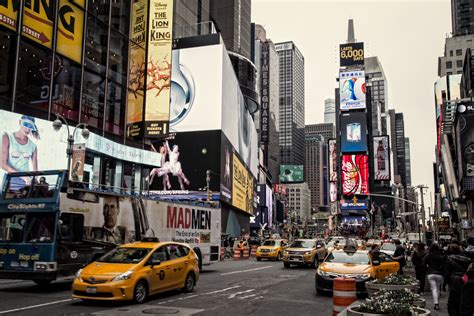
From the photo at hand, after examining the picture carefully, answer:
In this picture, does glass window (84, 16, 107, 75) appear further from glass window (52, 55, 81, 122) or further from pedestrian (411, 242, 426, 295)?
pedestrian (411, 242, 426, 295)

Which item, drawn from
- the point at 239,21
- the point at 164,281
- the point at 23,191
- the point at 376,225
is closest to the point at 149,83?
the point at 23,191

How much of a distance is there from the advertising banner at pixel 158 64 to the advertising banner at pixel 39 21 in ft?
31.0

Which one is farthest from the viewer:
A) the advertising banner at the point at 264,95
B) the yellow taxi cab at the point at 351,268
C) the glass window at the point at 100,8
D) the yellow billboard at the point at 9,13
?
the advertising banner at the point at 264,95

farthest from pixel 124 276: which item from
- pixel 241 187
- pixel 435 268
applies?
pixel 241 187

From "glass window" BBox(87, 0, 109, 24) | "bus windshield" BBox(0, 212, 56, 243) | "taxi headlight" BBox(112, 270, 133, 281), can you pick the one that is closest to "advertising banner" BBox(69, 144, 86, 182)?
"bus windshield" BBox(0, 212, 56, 243)

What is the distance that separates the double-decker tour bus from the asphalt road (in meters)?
0.83

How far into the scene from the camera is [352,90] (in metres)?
144

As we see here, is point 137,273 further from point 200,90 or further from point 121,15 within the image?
point 200,90

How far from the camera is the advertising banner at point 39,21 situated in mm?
25578

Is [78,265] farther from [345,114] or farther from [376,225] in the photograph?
[376,225]

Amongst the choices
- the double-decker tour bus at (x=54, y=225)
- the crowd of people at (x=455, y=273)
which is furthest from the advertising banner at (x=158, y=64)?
the crowd of people at (x=455, y=273)

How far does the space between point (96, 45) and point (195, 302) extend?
23776 mm

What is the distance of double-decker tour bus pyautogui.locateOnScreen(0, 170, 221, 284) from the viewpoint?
14.1 metres

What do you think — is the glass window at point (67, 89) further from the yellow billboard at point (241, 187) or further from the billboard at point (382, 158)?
the billboard at point (382, 158)
